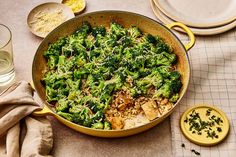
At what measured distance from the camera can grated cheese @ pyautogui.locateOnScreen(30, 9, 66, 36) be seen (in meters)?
2.03

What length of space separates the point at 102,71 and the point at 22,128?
1.21 ft

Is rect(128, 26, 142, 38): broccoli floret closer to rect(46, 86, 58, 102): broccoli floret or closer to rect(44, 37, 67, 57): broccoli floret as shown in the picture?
rect(44, 37, 67, 57): broccoli floret

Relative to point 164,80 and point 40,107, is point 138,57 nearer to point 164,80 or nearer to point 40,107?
point 164,80

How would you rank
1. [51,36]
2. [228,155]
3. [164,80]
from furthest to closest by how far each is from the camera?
[51,36] → [164,80] → [228,155]

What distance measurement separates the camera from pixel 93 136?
5.60ft

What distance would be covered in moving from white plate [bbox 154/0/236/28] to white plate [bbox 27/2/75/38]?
1.31 feet

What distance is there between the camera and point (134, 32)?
1.96 meters

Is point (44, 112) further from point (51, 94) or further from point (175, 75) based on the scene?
point (175, 75)

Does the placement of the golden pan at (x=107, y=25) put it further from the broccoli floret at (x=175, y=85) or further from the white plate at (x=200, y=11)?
the white plate at (x=200, y=11)

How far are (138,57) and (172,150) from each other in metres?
0.39

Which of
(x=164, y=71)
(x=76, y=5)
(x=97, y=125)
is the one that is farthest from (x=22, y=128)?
(x=76, y=5)

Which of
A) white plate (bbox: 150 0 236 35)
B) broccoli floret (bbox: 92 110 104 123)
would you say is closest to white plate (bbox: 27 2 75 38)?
white plate (bbox: 150 0 236 35)

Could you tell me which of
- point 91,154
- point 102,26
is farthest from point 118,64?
point 91,154

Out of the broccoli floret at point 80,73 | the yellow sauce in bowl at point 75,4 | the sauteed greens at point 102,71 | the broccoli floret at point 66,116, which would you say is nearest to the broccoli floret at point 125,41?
the sauteed greens at point 102,71
